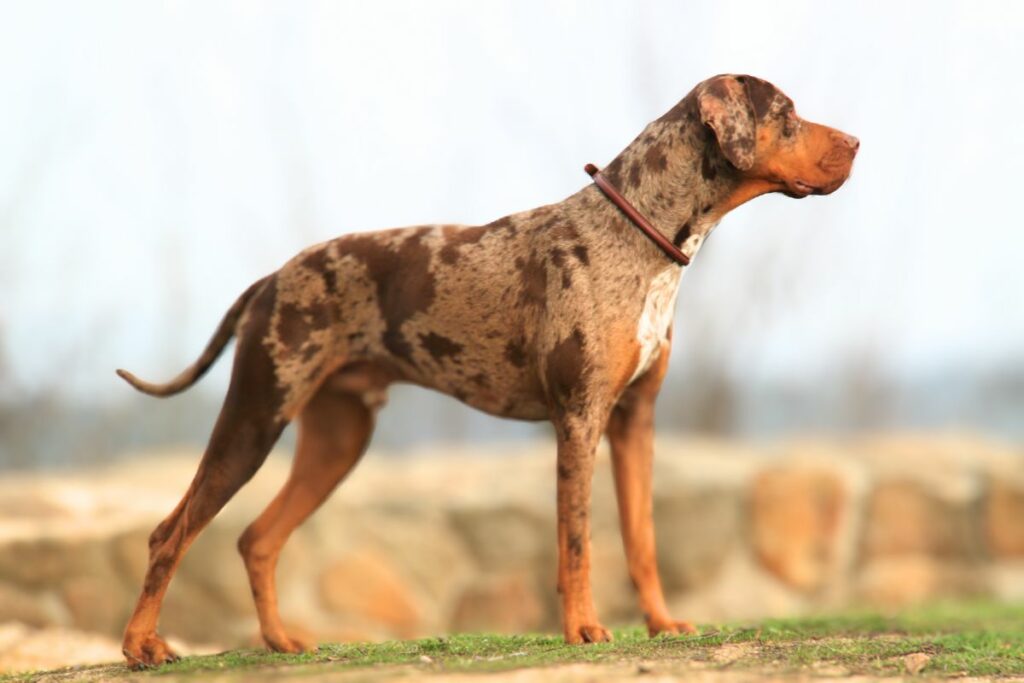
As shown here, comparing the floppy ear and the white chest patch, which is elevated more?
the floppy ear

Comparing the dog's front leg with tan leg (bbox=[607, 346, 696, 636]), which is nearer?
the dog's front leg

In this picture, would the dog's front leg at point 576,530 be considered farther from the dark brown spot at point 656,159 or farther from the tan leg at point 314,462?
the tan leg at point 314,462

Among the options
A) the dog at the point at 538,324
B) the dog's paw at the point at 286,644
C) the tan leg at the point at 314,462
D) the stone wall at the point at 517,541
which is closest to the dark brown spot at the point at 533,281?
the dog at the point at 538,324

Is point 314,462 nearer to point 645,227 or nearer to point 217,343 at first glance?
point 217,343

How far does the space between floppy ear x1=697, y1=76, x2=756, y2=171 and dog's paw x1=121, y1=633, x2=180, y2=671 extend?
274 cm

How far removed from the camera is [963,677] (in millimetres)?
3938

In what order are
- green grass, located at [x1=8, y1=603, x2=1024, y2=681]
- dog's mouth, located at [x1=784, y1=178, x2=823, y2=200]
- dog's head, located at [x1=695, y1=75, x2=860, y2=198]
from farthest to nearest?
dog's mouth, located at [x1=784, y1=178, x2=823, y2=200] < dog's head, located at [x1=695, y1=75, x2=860, y2=198] < green grass, located at [x1=8, y1=603, x2=1024, y2=681]

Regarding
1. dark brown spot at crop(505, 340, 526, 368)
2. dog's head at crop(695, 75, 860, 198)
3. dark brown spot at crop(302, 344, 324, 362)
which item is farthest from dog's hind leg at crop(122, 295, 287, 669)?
dog's head at crop(695, 75, 860, 198)

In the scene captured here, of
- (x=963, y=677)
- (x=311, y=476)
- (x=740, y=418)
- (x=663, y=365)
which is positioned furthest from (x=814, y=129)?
(x=740, y=418)

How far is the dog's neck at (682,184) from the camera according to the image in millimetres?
4391

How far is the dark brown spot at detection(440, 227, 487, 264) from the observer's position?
183 inches

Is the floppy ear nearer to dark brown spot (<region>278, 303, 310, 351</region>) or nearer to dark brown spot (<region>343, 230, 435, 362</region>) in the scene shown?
dark brown spot (<region>343, 230, 435, 362</region>)

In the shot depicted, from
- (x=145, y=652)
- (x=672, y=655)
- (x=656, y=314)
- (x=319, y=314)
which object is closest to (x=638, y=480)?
(x=656, y=314)

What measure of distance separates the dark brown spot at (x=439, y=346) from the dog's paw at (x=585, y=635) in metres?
1.12
